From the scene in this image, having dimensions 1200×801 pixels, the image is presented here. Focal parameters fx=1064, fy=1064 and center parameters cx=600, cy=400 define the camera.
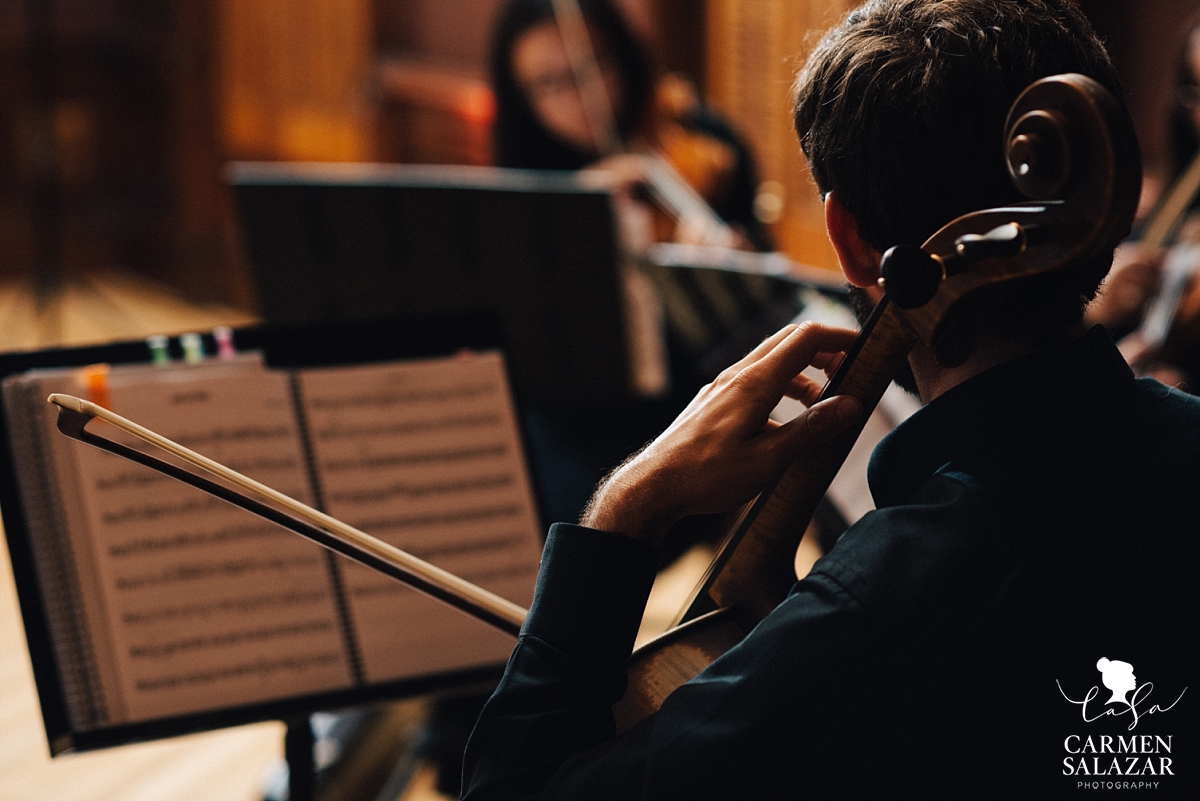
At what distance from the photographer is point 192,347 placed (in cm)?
108

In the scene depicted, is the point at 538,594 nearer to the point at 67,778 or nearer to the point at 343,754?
the point at 343,754

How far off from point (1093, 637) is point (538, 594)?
1.16ft

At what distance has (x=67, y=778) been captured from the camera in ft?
6.47

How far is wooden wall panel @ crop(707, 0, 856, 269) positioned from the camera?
11.7 ft

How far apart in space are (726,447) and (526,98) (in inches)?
78.7

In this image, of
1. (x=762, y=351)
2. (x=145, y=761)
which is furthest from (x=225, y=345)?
(x=145, y=761)

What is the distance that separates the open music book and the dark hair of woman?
5.06 ft

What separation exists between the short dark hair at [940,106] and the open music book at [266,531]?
550 millimetres

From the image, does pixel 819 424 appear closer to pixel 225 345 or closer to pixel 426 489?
pixel 426 489

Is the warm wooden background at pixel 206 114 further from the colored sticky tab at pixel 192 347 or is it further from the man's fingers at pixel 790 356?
the man's fingers at pixel 790 356

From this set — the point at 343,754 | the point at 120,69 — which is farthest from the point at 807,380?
the point at 120,69

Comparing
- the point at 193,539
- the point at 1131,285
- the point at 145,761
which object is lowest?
the point at 145,761

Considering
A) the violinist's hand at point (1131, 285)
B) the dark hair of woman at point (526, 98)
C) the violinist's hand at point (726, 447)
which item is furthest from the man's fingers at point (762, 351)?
the dark hair of woman at point (526, 98)

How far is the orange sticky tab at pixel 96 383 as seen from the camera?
3.34 feet
